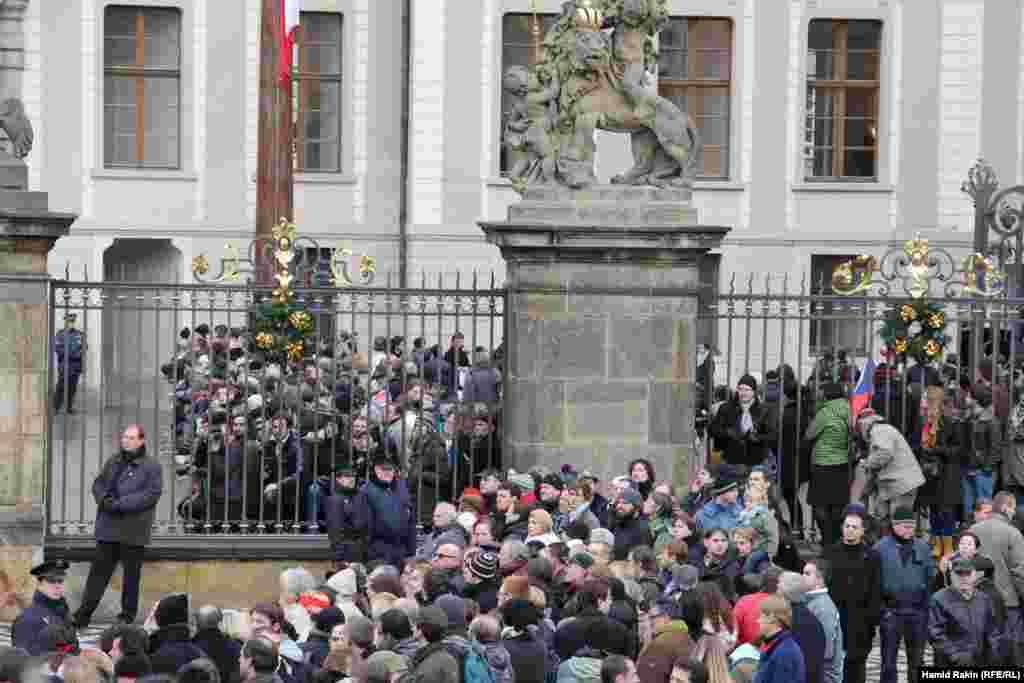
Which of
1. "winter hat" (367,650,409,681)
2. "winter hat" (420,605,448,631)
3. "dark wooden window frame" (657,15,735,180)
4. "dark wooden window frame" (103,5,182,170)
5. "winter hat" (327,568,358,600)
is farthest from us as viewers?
"dark wooden window frame" (657,15,735,180)

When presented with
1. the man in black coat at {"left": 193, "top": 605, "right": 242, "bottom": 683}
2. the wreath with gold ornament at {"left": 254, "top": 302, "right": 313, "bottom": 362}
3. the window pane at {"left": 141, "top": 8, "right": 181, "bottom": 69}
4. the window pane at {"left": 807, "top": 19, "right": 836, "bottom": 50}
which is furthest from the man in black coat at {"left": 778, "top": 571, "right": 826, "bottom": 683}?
the window pane at {"left": 807, "top": 19, "right": 836, "bottom": 50}

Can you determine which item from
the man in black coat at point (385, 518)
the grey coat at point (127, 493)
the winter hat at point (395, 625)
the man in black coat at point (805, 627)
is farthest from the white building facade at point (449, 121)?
the winter hat at point (395, 625)

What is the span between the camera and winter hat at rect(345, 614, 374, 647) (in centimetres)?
1236

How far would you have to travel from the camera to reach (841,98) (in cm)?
3756

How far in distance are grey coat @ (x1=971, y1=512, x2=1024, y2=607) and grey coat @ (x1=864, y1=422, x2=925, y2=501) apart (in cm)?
252

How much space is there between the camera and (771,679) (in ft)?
41.8

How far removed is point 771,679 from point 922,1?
25.4 metres

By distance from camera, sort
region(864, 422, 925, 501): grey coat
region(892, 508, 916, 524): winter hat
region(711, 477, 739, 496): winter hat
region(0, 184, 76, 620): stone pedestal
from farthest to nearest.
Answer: region(864, 422, 925, 501): grey coat < region(0, 184, 76, 620): stone pedestal < region(711, 477, 739, 496): winter hat < region(892, 508, 916, 524): winter hat

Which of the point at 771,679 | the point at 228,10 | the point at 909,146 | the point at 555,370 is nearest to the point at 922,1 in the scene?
the point at 909,146

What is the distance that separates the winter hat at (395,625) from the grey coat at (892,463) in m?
7.10

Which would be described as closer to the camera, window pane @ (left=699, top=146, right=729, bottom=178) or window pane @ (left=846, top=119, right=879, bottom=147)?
window pane @ (left=699, top=146, right=729, bottom=178)

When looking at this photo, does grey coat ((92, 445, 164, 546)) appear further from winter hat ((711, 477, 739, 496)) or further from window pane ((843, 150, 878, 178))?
window pane ((843, 150, 878, 178))

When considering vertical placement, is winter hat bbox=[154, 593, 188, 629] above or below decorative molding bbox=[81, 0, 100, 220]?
below

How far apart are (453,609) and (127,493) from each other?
555 cm
